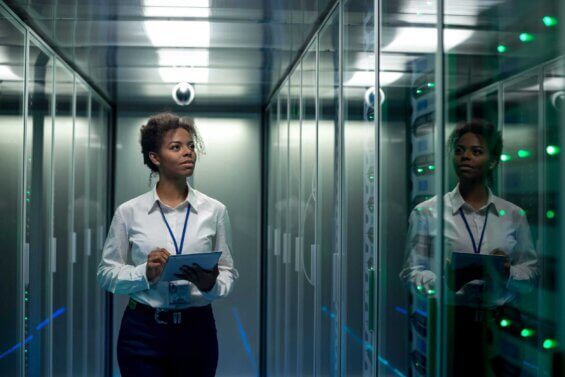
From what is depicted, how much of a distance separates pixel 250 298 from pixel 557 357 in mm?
5408

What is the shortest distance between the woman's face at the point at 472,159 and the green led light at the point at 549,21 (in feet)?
1.00

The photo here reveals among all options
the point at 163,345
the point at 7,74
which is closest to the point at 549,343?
the point at 163,345

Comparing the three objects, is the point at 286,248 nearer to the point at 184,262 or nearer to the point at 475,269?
the point at 184,262

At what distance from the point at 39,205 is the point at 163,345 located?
1.55 meters

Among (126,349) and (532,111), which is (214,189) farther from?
(532,111)

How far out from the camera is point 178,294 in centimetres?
278

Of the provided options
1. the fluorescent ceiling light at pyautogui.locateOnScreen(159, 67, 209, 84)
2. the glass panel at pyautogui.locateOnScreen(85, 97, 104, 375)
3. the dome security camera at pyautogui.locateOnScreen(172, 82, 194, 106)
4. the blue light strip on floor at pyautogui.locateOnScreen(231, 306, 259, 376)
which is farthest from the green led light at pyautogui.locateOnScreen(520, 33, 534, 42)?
the blue light strip on floor at pyautogui.locateOnScreen(231, 306, 259, 376)

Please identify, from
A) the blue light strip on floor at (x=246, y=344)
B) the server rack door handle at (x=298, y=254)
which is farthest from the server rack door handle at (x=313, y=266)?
the blue light strip on floor at (x=246, y=344)

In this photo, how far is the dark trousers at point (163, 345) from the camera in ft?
9.02

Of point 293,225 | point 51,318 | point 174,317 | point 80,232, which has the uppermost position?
point 293,225

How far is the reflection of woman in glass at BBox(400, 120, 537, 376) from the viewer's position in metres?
Result: 1.43

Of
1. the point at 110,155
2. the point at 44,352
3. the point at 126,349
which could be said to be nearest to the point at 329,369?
the point at 126,349

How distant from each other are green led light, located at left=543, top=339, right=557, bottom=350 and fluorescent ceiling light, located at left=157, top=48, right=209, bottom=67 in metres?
3.65

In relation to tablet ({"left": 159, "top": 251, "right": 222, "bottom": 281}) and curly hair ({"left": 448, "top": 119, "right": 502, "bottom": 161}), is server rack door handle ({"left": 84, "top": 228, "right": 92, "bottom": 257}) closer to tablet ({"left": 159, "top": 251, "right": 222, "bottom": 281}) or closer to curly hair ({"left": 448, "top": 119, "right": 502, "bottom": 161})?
tablet ({"left": 159, "top": 251, "right": 222, "bottom": 281})
